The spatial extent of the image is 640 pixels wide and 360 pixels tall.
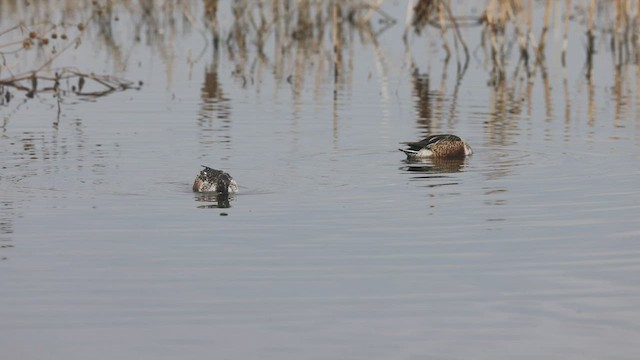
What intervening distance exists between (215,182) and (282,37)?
60.5ft

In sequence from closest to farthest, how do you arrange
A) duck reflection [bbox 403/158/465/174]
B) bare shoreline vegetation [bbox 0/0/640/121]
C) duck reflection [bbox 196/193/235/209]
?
duck reflection [bbox 196/193/235/209] → duck reflection [bbox 403/158/465/174] → bare shoreline vegetation [bbox 0/0/640/121]

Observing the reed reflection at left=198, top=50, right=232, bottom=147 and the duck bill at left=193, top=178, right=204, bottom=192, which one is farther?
the reed reflection at left=198, top=50, right=232, bottom=147

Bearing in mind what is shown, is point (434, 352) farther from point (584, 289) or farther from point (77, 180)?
point (77, 180)

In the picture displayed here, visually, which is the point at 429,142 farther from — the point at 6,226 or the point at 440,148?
the point at 6,226

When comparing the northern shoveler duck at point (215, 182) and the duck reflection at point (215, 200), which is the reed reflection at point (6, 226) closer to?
the duck reflection at point (215, 200)

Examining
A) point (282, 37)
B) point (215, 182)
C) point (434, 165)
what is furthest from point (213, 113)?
point (282, 37)

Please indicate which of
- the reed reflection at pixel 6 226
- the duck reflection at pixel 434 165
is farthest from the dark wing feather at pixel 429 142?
the reed reflection at pixel 6 226

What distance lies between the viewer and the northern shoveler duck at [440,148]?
1552cm

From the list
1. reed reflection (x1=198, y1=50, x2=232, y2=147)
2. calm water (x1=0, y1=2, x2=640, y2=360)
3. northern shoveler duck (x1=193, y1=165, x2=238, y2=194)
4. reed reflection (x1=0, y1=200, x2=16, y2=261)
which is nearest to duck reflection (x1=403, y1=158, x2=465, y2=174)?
calm water (x1=0, y1=2, x2=640, y2=360)

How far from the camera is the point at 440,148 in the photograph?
51.2ft

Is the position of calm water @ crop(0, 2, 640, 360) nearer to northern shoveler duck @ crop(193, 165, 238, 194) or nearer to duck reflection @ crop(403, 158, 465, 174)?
duck reflection @ crop(403, 158, 465, 174)

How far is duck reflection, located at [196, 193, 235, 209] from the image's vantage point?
40.4 feet

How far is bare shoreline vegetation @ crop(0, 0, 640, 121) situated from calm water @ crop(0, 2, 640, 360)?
1885 mm

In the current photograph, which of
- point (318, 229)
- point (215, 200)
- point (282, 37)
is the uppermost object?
point (282, 37)
